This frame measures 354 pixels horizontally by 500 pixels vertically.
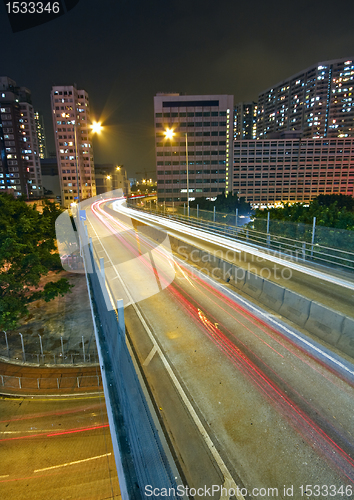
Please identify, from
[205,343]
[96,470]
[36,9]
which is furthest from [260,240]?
[36,9]

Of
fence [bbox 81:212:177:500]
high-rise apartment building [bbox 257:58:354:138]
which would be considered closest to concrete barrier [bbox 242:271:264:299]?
fence [bbox 81:212:177:500]

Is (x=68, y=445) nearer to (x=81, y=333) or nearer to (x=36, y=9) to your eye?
(x=81, y=333)

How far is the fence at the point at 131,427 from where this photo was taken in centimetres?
388

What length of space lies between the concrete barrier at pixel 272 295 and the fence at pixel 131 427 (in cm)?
634

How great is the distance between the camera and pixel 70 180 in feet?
377

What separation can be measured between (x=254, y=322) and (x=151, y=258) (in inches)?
419

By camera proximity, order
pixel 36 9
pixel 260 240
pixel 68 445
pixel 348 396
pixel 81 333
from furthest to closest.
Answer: pixel 81 333
pixel 260 240
pixel 68 445
pixel 36 9
pixel 348 396

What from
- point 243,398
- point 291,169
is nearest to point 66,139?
point 291,169

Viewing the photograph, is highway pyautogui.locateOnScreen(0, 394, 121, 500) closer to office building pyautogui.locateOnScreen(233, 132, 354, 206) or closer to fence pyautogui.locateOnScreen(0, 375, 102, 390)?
fence pyautogui.locateOnScreen(0, 375, 102, 390)

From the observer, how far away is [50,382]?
1842 cm

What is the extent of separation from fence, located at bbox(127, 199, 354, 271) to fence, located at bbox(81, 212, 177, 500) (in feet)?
34.0

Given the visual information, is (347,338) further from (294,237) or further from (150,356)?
(294,237)

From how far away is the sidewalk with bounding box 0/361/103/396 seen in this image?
18.0 m

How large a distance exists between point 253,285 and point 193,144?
82679 mm
